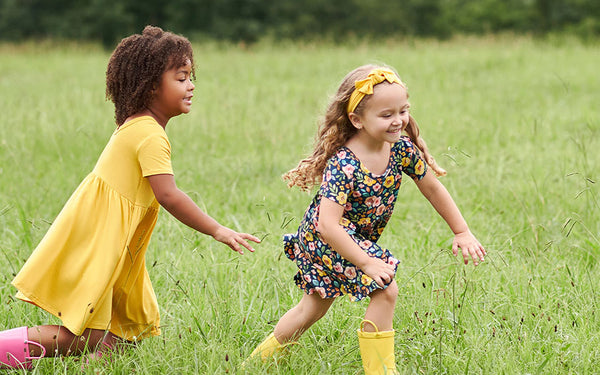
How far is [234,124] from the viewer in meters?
7.58

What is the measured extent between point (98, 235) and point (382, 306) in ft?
3.53

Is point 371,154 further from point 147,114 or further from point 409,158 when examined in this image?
point 147,114

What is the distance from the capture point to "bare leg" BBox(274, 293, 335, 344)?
2783 mm

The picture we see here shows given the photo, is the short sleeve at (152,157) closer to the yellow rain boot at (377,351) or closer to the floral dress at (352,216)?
the floral dress at (352,216)

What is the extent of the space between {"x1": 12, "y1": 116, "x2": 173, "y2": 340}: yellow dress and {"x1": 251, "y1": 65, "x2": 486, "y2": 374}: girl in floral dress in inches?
22.6

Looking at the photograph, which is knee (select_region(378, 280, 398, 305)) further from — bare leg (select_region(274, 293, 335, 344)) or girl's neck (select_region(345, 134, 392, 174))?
girl's neck (select_region(345, 134, 392, 174))

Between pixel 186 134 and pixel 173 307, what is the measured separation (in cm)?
404

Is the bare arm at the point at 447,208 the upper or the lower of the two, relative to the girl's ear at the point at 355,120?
lower

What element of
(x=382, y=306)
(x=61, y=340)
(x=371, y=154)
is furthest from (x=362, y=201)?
(x=61, y=340)

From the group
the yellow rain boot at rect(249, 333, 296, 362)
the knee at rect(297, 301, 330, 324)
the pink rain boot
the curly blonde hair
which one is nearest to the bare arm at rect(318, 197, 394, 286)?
the curly blonde hair

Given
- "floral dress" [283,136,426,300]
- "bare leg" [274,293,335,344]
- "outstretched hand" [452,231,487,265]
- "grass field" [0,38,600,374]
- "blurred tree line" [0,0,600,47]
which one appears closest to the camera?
"floral dress" [283,136,426,300]

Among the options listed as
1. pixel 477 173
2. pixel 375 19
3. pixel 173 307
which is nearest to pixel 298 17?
pixel 375 19

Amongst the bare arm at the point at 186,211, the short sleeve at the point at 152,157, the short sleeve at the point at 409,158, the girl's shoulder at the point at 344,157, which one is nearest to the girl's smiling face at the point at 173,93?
the short sleeve at the point at 152,157

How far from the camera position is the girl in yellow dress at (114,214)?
2.66 meters
